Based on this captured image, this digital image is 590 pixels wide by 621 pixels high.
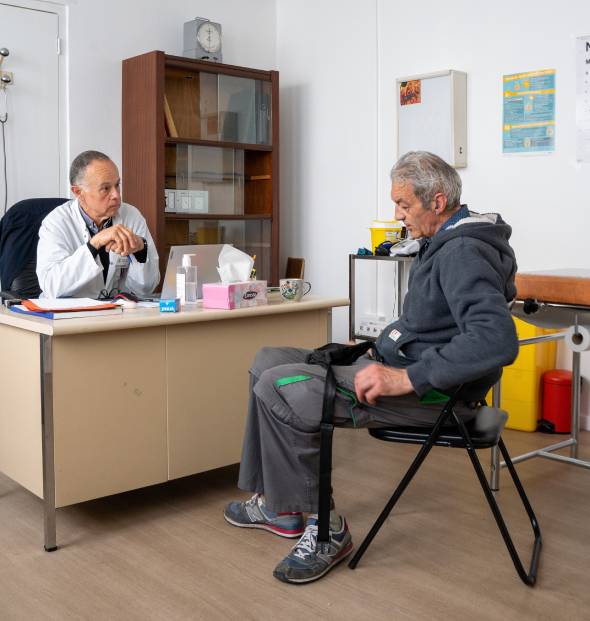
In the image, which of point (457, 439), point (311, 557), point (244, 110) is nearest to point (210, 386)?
point (311, 557)

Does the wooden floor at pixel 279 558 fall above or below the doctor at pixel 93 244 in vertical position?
below

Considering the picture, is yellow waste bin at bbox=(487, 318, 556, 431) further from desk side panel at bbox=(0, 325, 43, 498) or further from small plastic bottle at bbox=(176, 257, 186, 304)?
desk side panel at bbox=(0, 325, 43, 498)

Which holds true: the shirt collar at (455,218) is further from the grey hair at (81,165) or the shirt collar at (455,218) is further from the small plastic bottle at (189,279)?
the grey hair at (81,165)

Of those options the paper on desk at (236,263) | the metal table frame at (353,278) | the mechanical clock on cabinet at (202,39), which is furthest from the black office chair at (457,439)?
the mechanical clock on cabinet at (202,39)

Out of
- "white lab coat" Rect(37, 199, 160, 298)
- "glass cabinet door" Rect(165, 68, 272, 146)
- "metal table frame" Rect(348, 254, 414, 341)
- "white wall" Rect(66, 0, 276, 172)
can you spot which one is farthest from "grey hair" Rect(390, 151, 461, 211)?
"white wall" Rect(66, 0, 276, 172)

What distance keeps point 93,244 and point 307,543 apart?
1.37 metres

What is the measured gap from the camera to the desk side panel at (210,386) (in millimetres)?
2656

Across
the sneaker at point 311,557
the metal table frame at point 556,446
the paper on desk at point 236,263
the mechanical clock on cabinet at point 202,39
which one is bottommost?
the sneaker at point 311,557

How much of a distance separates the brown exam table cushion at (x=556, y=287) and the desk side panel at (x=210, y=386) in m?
0.87

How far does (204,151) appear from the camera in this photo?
15.8ft

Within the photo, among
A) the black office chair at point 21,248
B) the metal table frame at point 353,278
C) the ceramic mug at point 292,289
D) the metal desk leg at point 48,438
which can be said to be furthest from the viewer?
the metal table frame at point 353,278

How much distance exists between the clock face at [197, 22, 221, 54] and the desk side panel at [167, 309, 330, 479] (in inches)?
97.6

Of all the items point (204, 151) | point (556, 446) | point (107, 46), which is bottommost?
point (556, 446)

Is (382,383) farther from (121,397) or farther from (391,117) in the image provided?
(391,117)
